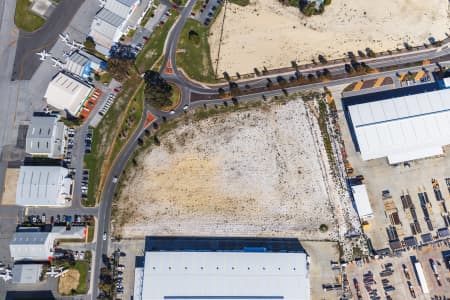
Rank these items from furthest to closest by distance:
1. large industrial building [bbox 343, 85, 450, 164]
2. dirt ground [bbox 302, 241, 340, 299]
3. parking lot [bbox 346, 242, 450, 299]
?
large industrial building [bbox 343, 85, 450, 164], parking lot [bbox 346, 242, 450, 299], dirt ground [bbox 302, 241, 340, 299]

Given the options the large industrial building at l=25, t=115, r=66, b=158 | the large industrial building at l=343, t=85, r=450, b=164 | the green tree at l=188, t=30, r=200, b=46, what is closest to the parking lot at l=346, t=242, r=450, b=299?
the large industrial building at l=343, t=85, r=450, b=164

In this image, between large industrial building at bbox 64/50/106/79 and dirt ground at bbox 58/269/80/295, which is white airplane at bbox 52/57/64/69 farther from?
dirt ground at bbox 58/269/80/295

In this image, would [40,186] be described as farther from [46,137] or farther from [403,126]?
[403,126]

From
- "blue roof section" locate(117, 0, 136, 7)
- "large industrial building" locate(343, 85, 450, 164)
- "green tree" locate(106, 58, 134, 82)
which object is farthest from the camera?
"blue roof section" locate(117, 0, 136, 7)

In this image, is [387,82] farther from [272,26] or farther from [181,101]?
[181,101]

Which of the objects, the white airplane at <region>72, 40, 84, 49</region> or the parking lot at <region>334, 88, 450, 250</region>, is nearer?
the parking lot at <region>334, 88, 450, 250</region>

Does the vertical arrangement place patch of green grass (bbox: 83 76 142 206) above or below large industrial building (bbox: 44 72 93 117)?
below

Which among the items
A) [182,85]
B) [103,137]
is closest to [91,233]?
[103,137]
